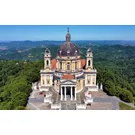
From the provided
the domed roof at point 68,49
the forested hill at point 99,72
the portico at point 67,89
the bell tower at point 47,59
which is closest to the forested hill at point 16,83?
the forested hill at point 99,72

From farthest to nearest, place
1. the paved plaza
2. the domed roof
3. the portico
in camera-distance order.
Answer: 1. the domed roof
2. the portico
3. the paved plaza

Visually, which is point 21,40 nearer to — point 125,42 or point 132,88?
point 125,42

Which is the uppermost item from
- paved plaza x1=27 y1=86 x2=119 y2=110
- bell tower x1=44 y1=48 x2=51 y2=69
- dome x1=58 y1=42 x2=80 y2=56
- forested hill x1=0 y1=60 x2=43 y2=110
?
dome x1=58 y1=42 x2=80 y2=56

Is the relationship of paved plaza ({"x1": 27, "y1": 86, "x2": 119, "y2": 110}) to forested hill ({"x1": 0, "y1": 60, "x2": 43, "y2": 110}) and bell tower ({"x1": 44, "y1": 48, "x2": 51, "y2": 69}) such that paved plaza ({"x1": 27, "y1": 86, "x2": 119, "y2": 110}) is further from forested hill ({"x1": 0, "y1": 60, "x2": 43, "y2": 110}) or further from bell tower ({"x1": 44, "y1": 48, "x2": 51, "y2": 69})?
bell tower ({"x1": 44, "y1": 48, "x2": 51, "y2": 69})

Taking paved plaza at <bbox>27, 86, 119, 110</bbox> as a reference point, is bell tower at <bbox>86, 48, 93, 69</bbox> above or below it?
above

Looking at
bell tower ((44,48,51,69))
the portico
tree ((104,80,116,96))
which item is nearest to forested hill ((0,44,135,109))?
tree ((104,80,116,96))

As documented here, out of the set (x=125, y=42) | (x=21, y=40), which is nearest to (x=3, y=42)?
(x=21, y=40)

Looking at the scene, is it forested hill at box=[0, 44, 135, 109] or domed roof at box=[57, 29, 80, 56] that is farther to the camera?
domed roof at box=[57, 29, 80, 56]

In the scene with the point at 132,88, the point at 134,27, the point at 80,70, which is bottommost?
the point at 132,88
